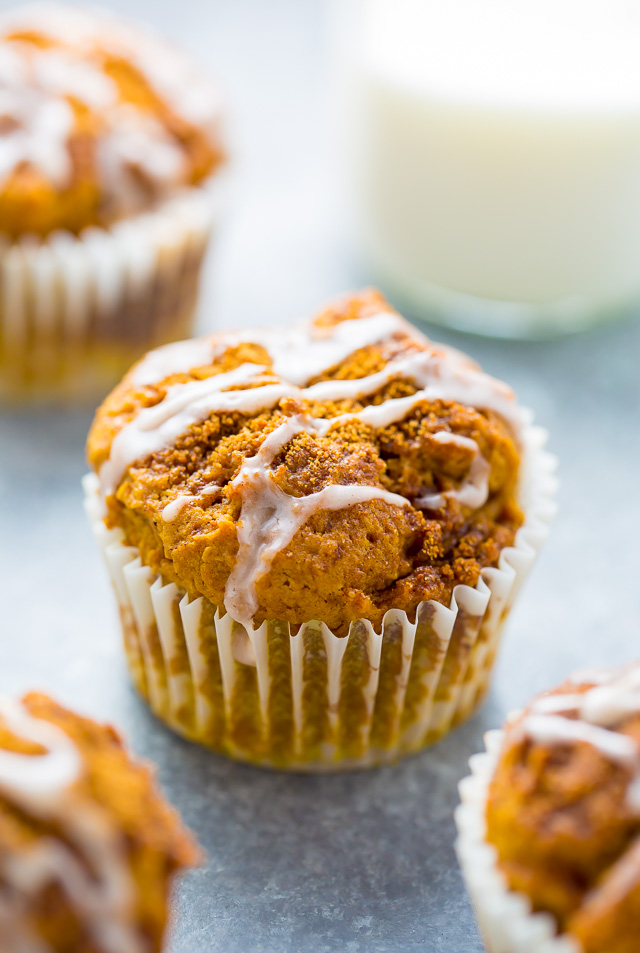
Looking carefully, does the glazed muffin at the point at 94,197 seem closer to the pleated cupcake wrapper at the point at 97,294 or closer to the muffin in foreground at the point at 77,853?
the pleated cupcake wrapper at the point at 97,294

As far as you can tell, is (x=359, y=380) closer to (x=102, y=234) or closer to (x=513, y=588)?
(x=513, y=588)

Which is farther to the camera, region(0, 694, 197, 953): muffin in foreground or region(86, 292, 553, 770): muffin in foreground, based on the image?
region(86, 292, 553, 770): muffin in foreground

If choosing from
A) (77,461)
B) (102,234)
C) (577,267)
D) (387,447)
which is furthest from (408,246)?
(387,447)

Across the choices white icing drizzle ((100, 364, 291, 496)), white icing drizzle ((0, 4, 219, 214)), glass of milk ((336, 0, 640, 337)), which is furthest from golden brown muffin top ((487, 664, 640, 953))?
white icing drizzle ((0, 4, 219, 214))

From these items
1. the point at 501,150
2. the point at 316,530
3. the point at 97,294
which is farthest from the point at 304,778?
the point at 501,150

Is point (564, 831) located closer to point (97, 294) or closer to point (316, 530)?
point (316, 530)

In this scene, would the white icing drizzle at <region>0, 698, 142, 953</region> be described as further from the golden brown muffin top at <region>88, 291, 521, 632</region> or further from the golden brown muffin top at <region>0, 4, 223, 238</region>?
the golden brown muffin top at <region>0, 4, 223, 238</region>
